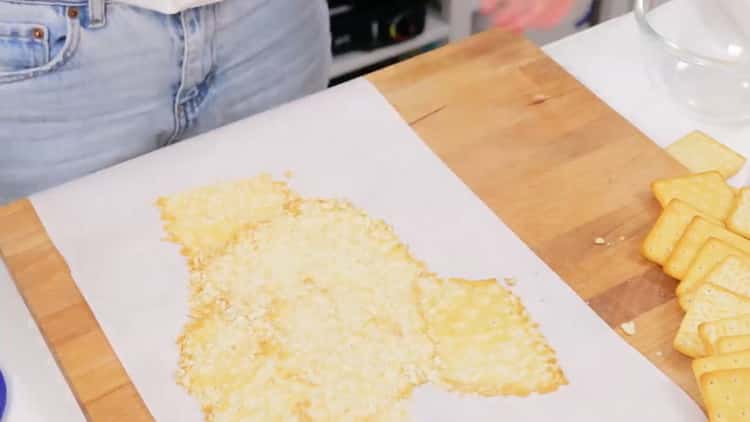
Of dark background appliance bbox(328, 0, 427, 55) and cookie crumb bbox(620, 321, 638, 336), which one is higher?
cookie crumb bbox(620, 321, 638, 336)

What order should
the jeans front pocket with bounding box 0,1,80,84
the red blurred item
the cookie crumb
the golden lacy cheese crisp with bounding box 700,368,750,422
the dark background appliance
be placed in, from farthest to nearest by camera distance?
the dark background appliance, the red blurred item, the jeans front pocket with bounding box 0,1,80,84, the cookie crumb, the golden lacy cheese crisp with bounding box 700,368,750,422

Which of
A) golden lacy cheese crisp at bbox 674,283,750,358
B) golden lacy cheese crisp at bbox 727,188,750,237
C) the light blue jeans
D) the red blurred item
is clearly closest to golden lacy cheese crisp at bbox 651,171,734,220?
golden lacy cheese crisp at bbox 727,188,750,237

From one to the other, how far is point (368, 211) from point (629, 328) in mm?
269

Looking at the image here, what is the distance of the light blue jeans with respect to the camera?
916 millimetres

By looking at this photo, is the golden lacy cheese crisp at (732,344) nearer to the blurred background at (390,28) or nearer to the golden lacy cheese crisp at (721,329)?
the golden lacy cheese crisp at (721,329)

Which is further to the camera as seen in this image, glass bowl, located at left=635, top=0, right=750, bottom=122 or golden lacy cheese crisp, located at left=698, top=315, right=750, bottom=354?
glass bowl, located at left=635, top=0, right=750, bottom=122

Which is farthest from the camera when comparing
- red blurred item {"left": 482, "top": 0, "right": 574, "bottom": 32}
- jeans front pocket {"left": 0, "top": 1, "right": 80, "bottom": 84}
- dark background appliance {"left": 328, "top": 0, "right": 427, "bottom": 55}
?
dark background appliance {"left": 328, "top": 0, "right": 427, "bottom": 55}

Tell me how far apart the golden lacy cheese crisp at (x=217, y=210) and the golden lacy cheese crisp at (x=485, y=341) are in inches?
7.1

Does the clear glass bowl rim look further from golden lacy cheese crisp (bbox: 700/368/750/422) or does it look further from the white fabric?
the white fabric

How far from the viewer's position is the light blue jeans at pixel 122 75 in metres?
0.92

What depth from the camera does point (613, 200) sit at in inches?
35.1


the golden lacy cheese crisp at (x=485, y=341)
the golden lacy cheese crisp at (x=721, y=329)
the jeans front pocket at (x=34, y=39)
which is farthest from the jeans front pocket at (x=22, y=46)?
the golden lacy cheese crisp at (x=721, y=329)

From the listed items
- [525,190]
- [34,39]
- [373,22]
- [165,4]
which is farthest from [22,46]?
[373,22]

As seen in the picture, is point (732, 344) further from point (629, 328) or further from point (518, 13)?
point (518, 13)
